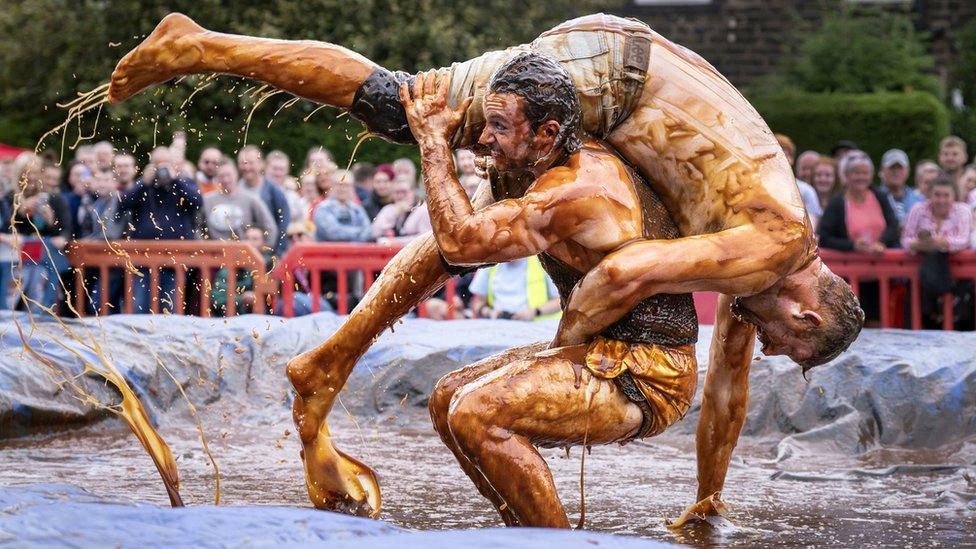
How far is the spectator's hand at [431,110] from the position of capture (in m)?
4.03

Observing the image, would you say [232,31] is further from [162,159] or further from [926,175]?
[926,175]

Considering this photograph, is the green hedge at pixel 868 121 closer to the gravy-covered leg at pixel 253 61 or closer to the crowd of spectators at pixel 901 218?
the crowd of spectators at pixel 901 218

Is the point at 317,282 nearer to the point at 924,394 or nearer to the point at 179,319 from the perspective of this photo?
the point at 179,319

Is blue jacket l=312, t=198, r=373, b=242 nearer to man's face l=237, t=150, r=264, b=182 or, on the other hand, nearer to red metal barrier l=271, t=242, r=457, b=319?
red metal barrier l=271, t=242, r=457, b=319

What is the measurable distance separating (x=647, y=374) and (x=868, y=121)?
13.4 meters

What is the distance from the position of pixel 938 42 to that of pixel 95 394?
1501cm

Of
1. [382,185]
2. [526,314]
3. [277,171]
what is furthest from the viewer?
[277,171]

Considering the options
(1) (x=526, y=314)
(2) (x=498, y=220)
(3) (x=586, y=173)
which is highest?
(3) (x=586, y=173)

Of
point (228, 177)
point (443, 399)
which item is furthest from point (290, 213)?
point (443, 399)

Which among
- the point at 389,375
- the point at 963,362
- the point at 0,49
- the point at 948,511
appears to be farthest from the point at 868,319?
the point at 0,49

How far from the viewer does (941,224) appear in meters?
8.98

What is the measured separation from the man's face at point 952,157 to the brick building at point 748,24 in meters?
8.68

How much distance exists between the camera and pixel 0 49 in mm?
19109

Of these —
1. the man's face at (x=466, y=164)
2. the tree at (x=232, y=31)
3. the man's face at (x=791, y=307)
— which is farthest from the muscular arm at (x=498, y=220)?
the tree at (x=232, y=31)
